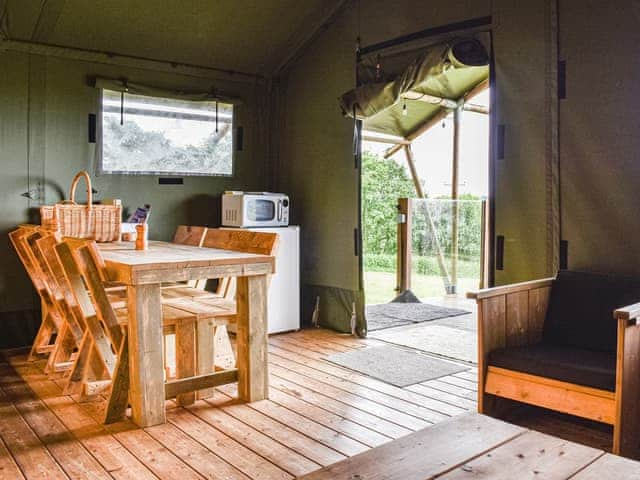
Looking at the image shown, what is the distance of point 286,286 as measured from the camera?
5016 mm

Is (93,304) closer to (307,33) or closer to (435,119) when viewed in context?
(307,33)

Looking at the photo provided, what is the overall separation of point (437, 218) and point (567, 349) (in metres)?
3.67

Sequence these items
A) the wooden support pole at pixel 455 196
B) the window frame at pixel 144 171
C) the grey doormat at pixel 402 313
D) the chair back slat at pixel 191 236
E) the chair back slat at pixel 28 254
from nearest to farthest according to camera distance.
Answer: the chair back slat at pixel 28 254, the chair back slat at pixel 191 236, the window frame at pixel 144 171, the grey doormat at pixel 402 313, the wooden support pole at pixel 455 196

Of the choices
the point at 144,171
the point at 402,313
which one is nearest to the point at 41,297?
the point at 144,171

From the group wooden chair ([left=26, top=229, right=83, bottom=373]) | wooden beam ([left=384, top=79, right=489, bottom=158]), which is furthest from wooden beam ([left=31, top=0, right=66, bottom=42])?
wooden beam ([left=384, top=79, right=489, bottom=158])

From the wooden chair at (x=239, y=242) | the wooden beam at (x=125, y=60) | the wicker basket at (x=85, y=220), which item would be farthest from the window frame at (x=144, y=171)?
the wooden chair at (x=239, y=242)

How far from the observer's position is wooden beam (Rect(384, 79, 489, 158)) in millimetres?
6441

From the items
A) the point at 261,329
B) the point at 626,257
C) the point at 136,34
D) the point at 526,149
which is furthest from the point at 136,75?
the point at 626,257

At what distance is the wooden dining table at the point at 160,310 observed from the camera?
112 inches

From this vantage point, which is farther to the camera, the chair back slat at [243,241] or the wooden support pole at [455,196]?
the wooden support pole at [455,196]

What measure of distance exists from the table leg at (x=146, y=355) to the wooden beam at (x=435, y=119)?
4.65m

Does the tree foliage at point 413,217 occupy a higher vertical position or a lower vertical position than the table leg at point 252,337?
higher

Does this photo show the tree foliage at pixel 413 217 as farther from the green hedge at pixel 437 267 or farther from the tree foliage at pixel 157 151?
the tree foliage at pixel 157 151

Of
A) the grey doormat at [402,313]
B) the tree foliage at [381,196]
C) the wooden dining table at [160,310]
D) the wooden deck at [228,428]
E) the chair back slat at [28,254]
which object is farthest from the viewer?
the tree foliage at [381,196]
